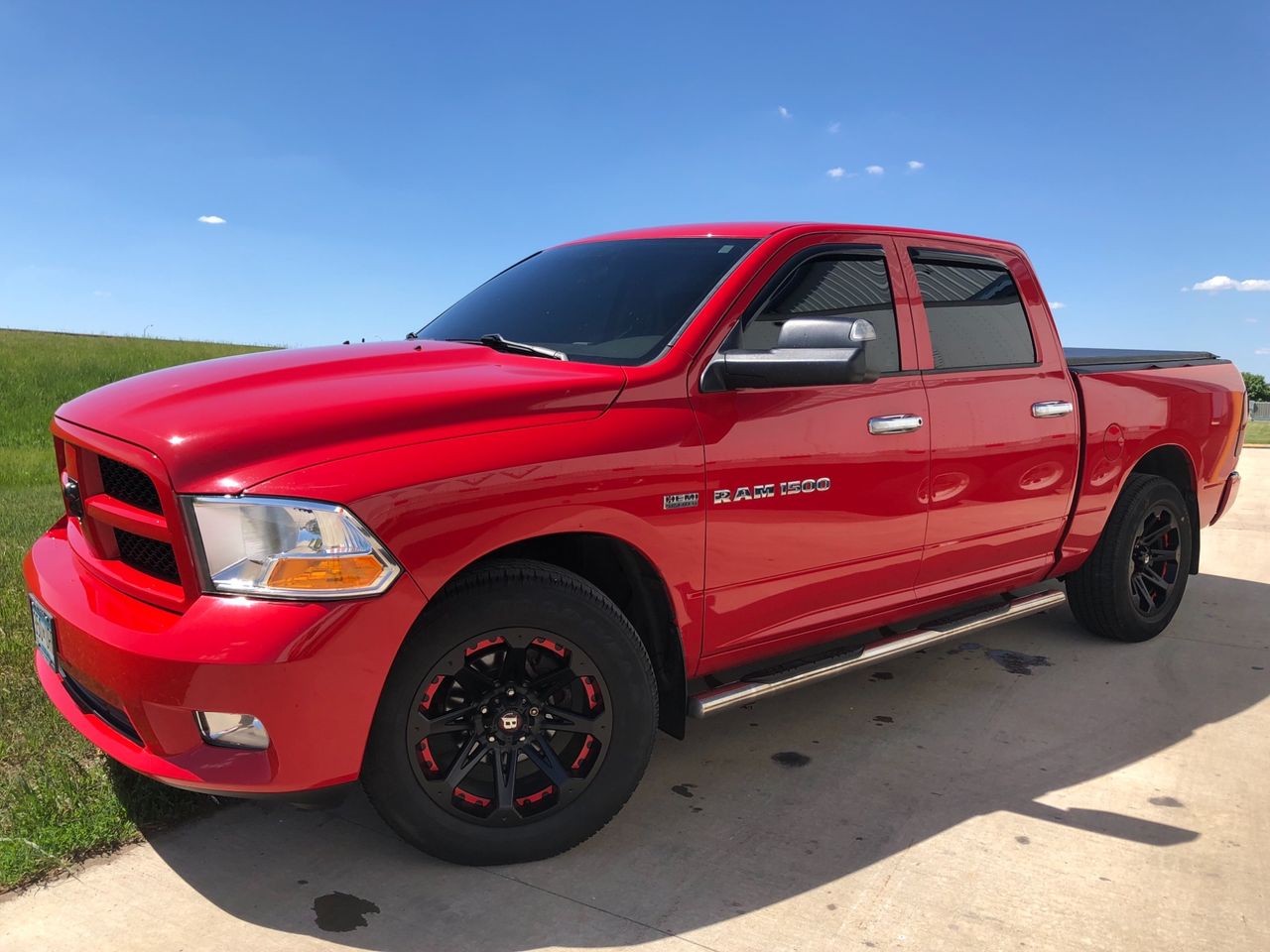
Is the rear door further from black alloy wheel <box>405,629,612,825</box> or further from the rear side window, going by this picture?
black alloy wheel <box>405,629,612,825</box>

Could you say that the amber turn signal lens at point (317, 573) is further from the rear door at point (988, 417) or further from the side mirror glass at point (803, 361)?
the rear door at point (988, 417)

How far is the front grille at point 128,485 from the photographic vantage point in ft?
8.53

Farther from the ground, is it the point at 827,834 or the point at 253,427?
the point at 253,427

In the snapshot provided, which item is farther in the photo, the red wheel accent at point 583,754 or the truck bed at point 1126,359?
the truck bed at point 1126,359

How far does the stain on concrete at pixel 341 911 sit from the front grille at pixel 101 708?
2.14ft

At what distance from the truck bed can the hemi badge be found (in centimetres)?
245

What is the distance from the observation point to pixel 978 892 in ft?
9.07

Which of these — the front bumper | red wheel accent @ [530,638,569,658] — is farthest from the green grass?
red wheel accent @ [530,638,569,658]

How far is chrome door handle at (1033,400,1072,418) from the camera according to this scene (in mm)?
4180

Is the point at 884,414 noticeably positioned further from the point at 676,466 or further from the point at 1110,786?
the point at 1110,786

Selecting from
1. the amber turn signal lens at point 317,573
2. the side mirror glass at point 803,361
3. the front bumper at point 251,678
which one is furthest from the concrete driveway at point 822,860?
the side mirror glass at point 803,361

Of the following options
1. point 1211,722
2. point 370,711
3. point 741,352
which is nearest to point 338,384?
point 370,711

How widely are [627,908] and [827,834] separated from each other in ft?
2.43

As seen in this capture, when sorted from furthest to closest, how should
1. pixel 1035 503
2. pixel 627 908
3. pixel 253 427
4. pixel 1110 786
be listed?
pixel 1035 503, pixel 1110 786, pixel 627 908, pixel 253 427
